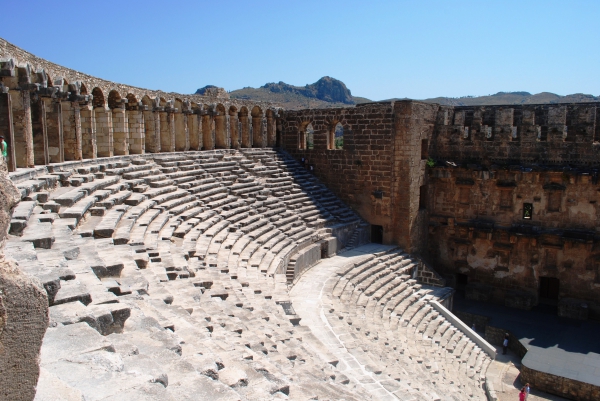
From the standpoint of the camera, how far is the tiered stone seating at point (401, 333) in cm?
956

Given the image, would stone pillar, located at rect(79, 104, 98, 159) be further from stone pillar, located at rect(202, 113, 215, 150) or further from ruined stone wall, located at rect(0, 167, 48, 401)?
ruined stone wall, located at rect(0, 167, 48, 401)

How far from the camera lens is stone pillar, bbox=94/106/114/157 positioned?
46.0 feet

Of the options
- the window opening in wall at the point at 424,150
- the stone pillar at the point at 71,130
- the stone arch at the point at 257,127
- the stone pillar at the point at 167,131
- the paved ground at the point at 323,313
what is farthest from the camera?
the stone arch at the point at 257,127

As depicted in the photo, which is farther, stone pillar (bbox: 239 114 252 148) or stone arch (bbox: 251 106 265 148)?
stone arch (bbox: 251 106 265 148)

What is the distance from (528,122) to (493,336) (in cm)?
762

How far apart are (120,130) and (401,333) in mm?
9583

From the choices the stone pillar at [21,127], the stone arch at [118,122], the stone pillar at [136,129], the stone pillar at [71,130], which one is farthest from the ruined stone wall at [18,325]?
the stone pillar at [136,129]

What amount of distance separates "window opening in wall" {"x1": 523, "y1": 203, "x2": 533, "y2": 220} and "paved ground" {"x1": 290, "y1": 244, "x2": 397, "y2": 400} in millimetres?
5096

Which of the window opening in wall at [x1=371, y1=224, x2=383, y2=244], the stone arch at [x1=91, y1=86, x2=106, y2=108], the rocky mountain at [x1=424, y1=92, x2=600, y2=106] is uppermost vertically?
the rocky mountain at [x1=424, y1=92, x2=600, y2=106]

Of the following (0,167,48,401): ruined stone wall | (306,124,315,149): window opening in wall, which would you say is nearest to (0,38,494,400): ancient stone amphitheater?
(0,167,48,401): ruined stone wall

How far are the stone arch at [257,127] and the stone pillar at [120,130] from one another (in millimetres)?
6694

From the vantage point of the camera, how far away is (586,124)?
17.3m

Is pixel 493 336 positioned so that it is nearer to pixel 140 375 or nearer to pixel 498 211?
pixel 498 211

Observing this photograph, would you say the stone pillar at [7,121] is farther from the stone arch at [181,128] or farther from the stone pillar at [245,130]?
the stone pillar at [245,130]
